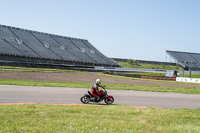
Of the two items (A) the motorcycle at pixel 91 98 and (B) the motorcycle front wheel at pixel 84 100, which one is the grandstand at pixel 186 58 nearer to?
(A) the motorcycle at pixel 91 98

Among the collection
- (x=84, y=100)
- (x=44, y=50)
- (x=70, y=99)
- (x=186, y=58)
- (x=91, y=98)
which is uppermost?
(x=186, y=58)

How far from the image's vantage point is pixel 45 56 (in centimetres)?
7000

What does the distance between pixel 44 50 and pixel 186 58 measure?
6670cm

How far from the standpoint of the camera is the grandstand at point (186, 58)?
102 meters

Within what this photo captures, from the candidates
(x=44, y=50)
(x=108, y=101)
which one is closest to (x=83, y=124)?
(x=108, y=101)

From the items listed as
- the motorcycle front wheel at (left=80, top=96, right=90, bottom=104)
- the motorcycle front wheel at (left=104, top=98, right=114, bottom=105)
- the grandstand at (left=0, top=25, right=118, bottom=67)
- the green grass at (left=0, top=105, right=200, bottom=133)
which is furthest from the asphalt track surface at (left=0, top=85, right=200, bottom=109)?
the grandstand at (left=0, top=25, right=118, bottom=67)

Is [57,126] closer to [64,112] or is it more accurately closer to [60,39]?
[64,112]

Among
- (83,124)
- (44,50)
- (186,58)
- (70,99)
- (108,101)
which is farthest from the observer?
(186,58)

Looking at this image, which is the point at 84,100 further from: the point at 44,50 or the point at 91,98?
the point at 44,50

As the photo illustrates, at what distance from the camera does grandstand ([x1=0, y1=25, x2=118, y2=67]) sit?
63.5 meters

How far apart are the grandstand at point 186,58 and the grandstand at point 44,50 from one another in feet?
115

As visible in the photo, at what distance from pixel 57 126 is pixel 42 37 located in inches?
3242

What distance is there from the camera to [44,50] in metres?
74.5

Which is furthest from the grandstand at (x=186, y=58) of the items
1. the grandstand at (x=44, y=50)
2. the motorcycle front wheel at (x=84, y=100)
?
the motorcycle front wheel at (x=84, y=100)
